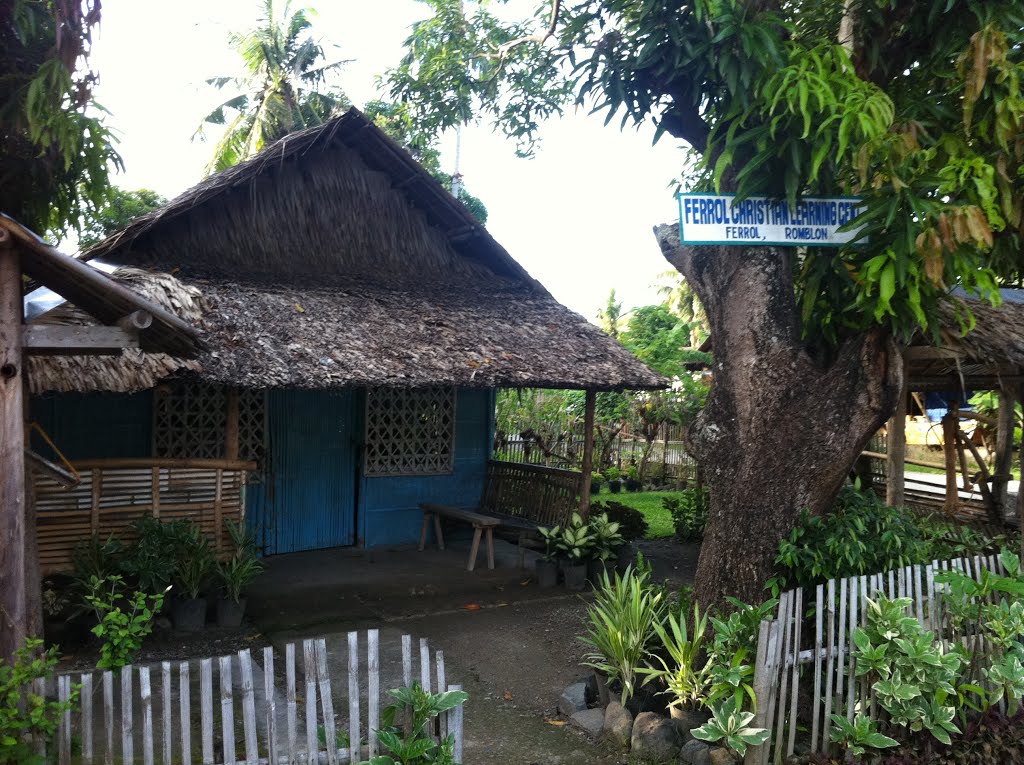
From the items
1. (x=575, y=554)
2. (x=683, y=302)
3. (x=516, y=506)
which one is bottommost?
(x=575, y=554)

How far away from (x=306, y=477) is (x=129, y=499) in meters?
2.72

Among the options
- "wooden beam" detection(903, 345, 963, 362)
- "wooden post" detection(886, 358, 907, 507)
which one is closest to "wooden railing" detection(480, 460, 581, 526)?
"wooden post" detection(886, 358, 907, 507)

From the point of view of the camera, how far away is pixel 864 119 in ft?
13.8

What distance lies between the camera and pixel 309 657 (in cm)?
357

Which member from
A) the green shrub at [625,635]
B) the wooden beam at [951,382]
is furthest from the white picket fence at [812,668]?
the wooden beam at [951,382]

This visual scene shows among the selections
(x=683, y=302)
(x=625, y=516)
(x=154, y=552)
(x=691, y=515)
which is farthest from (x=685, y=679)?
(x=683, y=302)

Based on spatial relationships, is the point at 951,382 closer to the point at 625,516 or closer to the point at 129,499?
the point at 625,516

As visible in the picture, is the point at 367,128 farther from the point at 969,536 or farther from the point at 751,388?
the point at 969,536

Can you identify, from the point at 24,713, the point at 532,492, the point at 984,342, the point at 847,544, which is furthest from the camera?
the point at 532,492

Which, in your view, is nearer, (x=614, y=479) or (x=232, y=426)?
(x=232, y=426)

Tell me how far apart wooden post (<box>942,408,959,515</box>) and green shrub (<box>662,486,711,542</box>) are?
293 cm

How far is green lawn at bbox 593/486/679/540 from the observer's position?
12080 millimetres

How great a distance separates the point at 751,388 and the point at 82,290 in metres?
3.71

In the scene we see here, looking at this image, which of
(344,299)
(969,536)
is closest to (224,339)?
(344,299)
